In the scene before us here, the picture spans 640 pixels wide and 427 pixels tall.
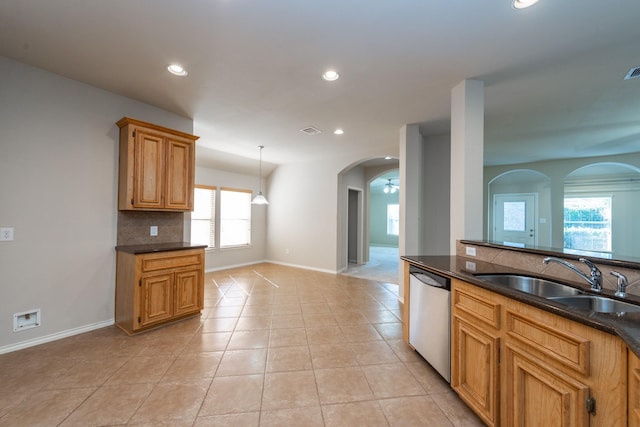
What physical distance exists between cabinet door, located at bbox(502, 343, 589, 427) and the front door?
7083mm

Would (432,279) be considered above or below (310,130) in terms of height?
below

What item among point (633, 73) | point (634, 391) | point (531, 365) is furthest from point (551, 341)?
point (633, 73)

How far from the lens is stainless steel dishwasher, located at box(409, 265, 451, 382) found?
1938mm

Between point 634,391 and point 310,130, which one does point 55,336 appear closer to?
point 310,130

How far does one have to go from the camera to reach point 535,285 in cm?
177

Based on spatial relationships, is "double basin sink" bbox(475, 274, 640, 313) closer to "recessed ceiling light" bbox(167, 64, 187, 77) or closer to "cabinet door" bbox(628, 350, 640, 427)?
"cabinet door" bbox(628, 350, 640, 427)

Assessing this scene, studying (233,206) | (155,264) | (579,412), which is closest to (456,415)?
(579,412)

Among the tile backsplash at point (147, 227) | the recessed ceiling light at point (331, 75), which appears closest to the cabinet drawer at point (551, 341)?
the recessed ceiling light at point (331, 75)

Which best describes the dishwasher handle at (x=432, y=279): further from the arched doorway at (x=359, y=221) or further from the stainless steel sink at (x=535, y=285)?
the arched doorway at (x=359, y=221)

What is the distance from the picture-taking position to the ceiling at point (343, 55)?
1756mm

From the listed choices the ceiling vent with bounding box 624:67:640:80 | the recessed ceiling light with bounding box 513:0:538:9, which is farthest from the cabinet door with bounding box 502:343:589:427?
the ceiling vent with bounding box 624:67:640:80

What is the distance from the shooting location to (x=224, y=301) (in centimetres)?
388

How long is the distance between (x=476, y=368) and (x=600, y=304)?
2.45ft

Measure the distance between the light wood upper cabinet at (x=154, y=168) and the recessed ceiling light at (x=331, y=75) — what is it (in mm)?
1977
